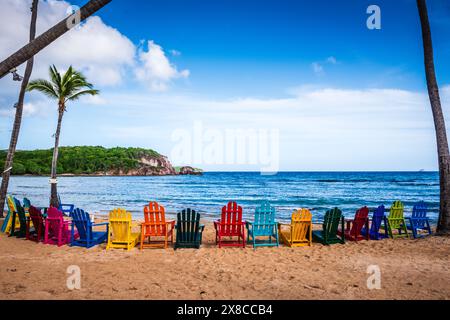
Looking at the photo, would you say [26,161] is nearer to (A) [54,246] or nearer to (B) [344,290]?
(A) [54,246]

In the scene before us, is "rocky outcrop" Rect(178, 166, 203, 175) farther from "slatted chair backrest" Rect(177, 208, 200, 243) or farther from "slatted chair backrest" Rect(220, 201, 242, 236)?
"slatted chair backrest" Rect(177, 208, 200, 243)

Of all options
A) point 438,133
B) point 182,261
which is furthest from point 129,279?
point 438,133

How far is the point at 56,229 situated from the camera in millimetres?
7754

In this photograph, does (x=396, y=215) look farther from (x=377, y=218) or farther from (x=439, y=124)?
(x=439, y=124)

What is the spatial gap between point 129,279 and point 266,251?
3448 millimetres

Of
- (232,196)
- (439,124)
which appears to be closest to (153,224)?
(439,124)

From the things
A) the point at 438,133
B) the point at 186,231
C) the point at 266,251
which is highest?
the point at 438,133

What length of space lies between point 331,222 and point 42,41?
7277mm

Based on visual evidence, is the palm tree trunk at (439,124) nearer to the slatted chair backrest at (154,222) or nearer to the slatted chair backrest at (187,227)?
the slatted chair backrest at (187,227)

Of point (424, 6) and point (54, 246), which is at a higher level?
point (424, 6)

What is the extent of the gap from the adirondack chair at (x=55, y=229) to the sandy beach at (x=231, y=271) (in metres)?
0.28

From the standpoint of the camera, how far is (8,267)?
5613 millimetres
